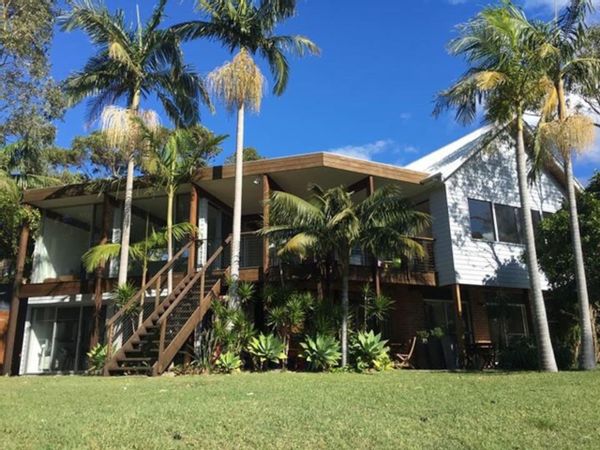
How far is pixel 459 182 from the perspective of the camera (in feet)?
53.0

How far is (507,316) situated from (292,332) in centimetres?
757

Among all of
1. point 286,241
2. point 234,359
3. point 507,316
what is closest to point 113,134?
point 286,241

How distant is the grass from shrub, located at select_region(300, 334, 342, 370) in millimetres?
3370

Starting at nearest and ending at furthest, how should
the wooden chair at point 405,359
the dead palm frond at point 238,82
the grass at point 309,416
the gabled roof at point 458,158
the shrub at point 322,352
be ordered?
1. the grass at point 309,416
2. the shrub at point 322,352
3. the dead palm frond at point 238,82
4. the wooden chair at point 405,359
5. the gabled roof at point 458,158

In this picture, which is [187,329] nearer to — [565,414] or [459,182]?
[565,414]

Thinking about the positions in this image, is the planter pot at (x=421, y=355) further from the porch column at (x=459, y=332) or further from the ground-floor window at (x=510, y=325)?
the ground-floor window at (x=510, y=325)

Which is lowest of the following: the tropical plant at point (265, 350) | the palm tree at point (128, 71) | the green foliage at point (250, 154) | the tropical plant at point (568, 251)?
the tropical plant at point (265, 350)

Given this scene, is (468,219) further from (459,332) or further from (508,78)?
(508,78)

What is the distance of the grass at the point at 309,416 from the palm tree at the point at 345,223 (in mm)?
4407

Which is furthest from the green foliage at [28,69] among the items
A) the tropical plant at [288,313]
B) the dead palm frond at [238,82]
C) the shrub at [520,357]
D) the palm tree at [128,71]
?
the shrub at [520,357]

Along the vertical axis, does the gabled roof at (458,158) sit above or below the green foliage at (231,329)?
above

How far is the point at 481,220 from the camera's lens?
1638 centimetres

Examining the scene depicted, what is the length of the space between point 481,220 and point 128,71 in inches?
451

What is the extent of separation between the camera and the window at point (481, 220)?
53.0 feet
